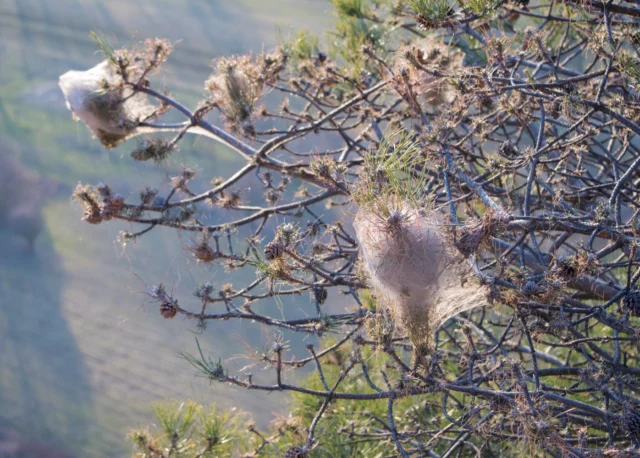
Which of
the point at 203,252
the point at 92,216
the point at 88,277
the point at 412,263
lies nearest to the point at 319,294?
the point at 203,252

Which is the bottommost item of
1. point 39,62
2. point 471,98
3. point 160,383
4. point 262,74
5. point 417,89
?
point 471,98

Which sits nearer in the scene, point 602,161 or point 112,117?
point 112,117

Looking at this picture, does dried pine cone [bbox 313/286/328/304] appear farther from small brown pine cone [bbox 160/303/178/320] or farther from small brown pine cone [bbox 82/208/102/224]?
small brown pine cone [bbox 82/208/102/224]

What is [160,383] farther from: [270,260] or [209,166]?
[270,260]

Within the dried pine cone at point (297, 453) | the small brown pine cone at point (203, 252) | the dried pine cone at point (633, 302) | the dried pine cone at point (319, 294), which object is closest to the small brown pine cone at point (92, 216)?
the small brown pine cone at point (203, 252)

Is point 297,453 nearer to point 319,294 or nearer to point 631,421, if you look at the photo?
point 319,294

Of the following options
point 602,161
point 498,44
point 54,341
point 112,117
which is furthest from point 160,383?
point 498,44

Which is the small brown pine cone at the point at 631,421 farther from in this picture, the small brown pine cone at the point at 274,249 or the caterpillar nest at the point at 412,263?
the small brown pine cone at the point at 274,249
